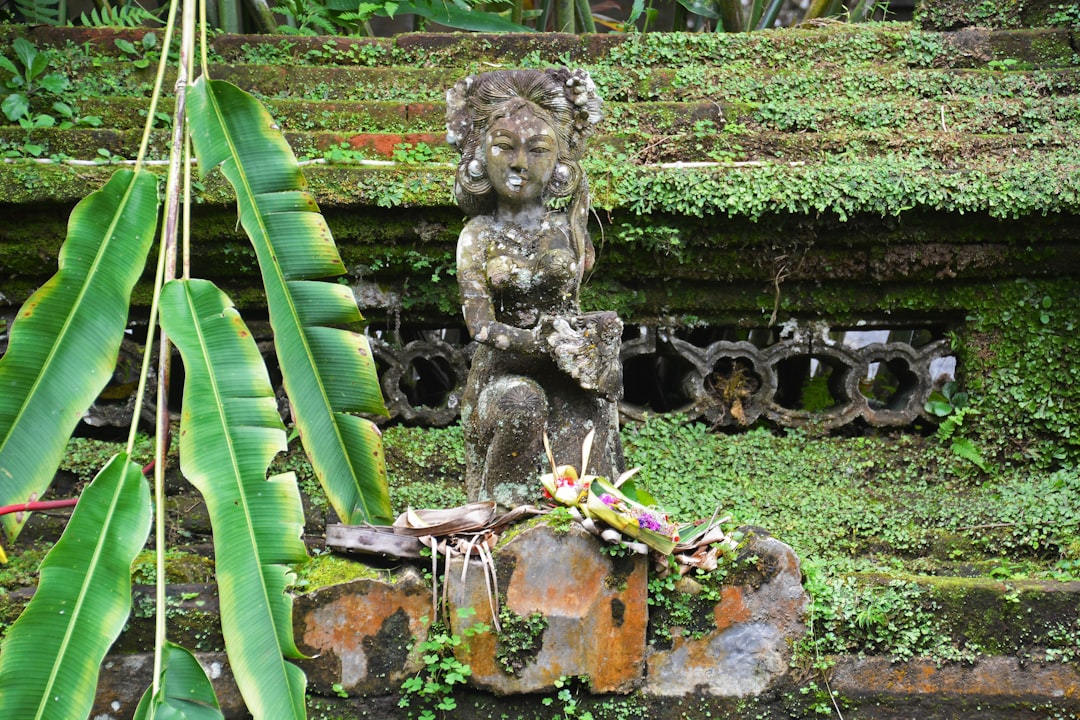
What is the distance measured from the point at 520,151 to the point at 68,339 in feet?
5.69

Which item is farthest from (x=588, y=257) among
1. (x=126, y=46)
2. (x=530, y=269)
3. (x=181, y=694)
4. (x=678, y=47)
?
(x=126, y=46)

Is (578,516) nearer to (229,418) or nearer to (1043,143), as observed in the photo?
(229,418)

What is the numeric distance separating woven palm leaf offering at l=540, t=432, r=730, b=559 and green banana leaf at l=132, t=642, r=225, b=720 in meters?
1.26

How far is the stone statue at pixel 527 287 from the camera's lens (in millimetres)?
3727

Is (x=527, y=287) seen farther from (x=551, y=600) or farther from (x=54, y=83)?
(x=54, y=83)

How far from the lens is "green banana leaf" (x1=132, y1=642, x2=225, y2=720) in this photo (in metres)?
2.47

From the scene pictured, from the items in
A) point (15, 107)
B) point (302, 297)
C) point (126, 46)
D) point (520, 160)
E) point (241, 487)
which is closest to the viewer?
point (241, 487)

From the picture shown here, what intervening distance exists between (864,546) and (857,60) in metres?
3.30

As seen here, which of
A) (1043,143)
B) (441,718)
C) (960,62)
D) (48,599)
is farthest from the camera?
(960,62)

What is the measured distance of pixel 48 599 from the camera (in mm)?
2430

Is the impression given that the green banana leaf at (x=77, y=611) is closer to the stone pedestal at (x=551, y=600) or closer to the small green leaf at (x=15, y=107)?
the stone pedestal at (x=551, y=600)

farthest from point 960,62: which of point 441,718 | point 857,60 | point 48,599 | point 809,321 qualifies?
point 48,599

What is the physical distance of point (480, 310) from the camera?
12.5 feet

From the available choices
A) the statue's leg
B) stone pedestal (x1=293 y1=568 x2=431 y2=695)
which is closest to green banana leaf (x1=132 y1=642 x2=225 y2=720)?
stone pedestal (x1=293 y1=568 x2=431 y2=695)
